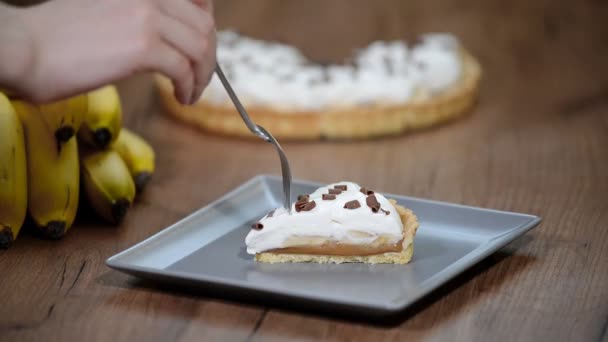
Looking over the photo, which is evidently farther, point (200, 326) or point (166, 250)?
point (166, 250)

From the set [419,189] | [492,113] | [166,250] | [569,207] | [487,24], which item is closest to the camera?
[166,250]

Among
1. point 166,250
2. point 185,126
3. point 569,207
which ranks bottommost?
point 185,126

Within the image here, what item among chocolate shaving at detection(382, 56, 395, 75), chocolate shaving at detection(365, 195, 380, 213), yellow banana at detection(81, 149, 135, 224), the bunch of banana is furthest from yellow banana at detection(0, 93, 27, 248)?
chocolate shaving at detection(382, 56, 395, 75)

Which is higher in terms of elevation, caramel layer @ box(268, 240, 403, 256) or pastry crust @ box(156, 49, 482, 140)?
caramel layer @ box(268, 240, 403, 256)

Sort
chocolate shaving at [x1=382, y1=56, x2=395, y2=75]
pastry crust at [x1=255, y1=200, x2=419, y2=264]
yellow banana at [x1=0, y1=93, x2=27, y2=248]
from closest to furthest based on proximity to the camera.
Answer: pastry crust at [x1=255, y1=200, x2=419, y2=264] < yellow banana at [x1=0, y1=93, x2=27, y2=248] < chocolate shaving at [x1=382, y1=56, x2=395, y2=75]

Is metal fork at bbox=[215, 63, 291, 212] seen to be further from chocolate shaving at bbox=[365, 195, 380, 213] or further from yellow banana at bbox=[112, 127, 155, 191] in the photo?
yellow banana at bbox=[112, 127, 155, 191]

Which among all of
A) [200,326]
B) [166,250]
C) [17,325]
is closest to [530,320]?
[200,326]

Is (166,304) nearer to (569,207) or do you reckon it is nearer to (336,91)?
(569,207)
